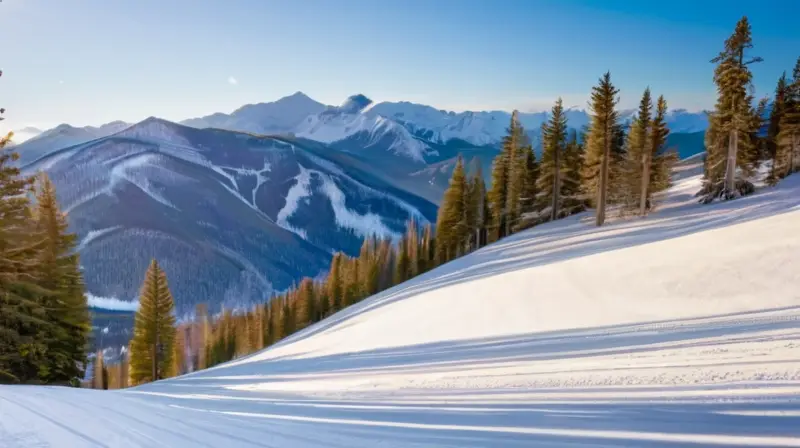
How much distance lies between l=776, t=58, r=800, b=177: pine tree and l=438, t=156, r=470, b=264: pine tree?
2460 centimetres

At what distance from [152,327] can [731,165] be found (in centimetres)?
4090

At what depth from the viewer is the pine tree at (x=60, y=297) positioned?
18.2 meters

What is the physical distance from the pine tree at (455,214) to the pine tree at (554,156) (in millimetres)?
8094

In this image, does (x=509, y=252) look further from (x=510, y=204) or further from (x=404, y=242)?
(x=404, y=242)

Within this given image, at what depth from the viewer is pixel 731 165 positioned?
86.4 feet

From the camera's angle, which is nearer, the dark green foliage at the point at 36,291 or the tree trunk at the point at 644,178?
the dark green foliage at the point at 36,291

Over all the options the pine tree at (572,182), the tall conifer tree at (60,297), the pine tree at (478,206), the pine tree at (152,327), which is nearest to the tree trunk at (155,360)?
the pine tree at (152,327)

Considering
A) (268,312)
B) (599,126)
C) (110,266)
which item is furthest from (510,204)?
(110,266)

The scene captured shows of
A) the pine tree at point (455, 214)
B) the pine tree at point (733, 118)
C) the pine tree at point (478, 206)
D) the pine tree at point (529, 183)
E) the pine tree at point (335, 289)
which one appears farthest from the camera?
the pine tree at point (335, 289)

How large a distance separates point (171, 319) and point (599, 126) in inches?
1345

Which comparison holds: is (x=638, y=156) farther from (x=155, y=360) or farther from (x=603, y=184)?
(x=155, y=360)

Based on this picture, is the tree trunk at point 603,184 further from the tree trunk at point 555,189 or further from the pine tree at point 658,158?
the tree trunk at point 555,189

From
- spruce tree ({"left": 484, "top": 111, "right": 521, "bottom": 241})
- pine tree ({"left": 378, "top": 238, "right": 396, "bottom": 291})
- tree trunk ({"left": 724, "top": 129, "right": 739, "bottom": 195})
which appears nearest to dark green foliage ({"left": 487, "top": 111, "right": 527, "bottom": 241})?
spruce tree ({"left": 484, "top": 111, "right": 521, "bottom": 241})

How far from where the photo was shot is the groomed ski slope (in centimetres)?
402
